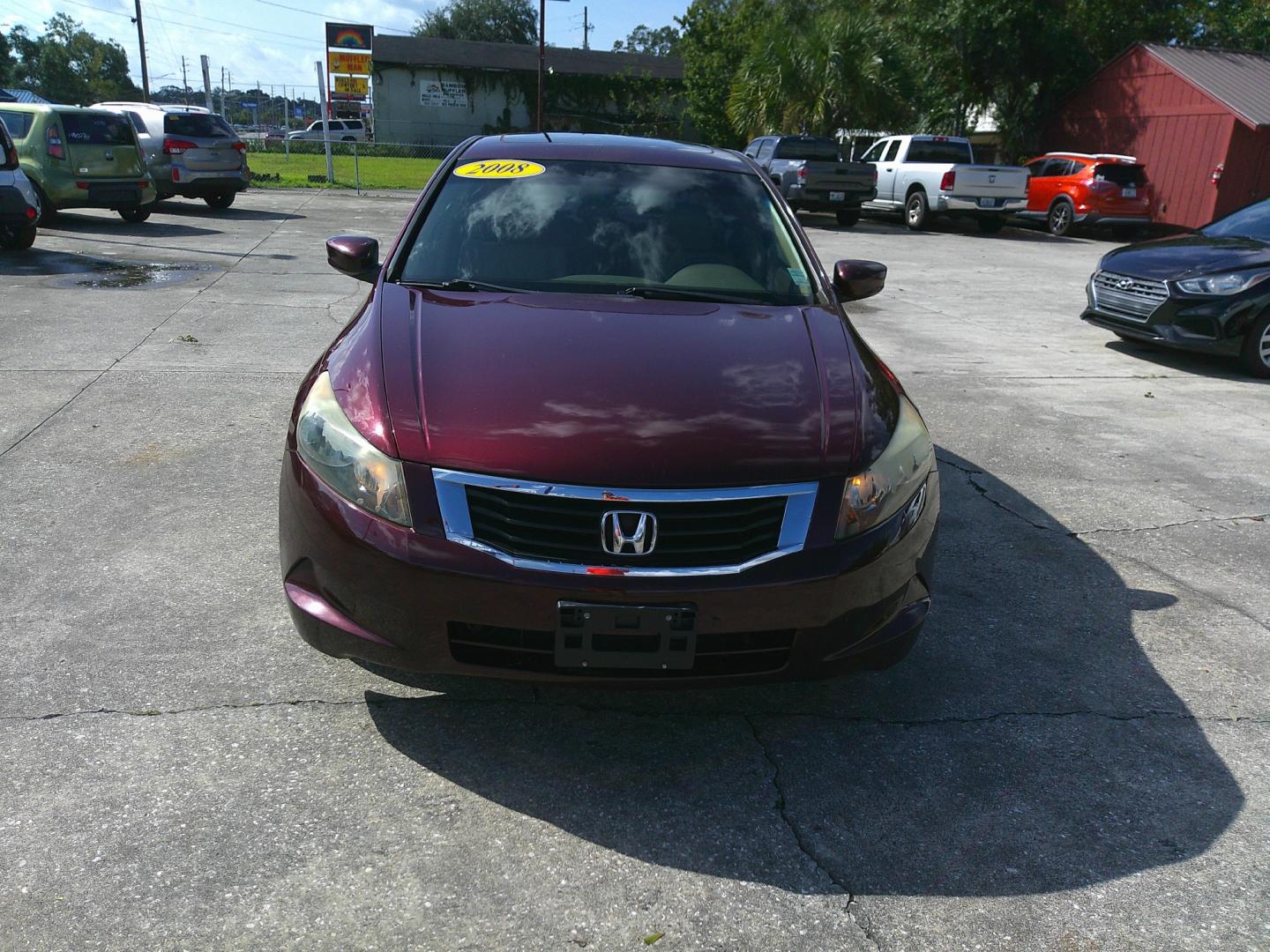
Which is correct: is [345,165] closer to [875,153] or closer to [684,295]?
[875,153]

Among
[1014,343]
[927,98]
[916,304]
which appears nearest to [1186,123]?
[927,98]

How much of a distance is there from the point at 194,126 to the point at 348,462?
58.9 ft

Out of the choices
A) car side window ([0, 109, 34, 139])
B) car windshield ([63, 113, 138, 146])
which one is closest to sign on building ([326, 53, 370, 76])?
car windshield ([63, 113, 138, 146])

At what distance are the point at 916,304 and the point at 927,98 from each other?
18822 millimetres

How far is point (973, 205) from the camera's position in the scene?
Answer: 812 inches

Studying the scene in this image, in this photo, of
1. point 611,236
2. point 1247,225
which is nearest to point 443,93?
point 1247,225

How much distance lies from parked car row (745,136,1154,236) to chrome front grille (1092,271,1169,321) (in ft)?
37.9

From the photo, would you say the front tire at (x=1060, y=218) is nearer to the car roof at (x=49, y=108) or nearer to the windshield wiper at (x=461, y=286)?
the car roof at (x=49, y=108)

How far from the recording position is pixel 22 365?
704 centimetres

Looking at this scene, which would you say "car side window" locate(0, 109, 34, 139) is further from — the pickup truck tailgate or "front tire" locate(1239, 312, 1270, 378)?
the pickup truck tailgate

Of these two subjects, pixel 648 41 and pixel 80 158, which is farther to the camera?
pixel 648 41

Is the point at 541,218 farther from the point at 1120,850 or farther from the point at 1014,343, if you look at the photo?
the point at 1014,343

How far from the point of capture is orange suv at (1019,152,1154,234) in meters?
20.7

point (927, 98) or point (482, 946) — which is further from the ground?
point (927, 98)
